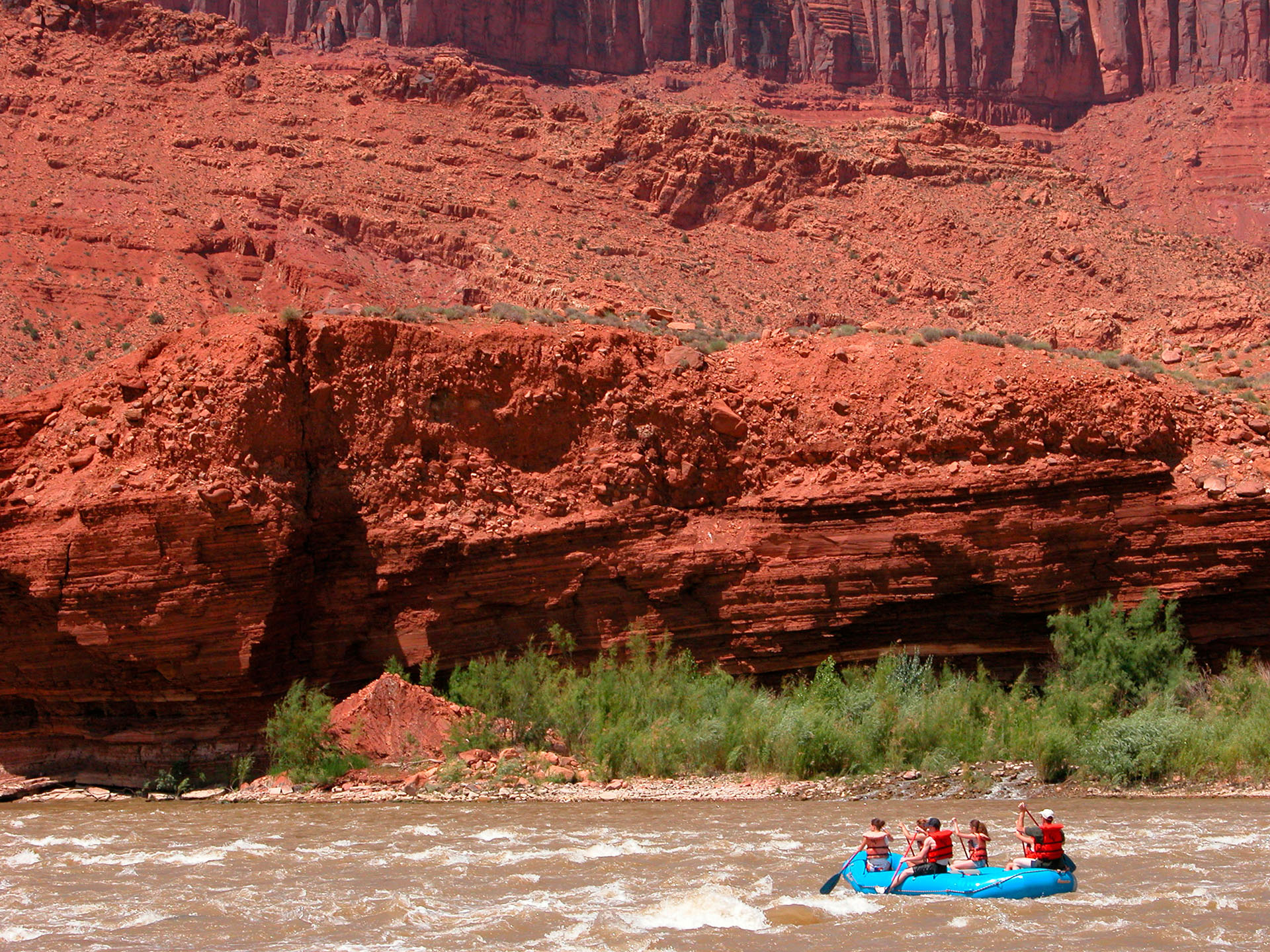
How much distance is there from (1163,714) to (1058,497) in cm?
344

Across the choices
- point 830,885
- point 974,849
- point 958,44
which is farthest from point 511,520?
point 958,44

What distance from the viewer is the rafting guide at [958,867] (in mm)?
11500

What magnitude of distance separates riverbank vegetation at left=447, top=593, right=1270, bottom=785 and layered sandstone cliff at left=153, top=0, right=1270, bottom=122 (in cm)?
5690

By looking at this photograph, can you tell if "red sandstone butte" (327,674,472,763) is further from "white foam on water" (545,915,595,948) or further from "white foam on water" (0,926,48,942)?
"white foam on water" (545,915,595,948)

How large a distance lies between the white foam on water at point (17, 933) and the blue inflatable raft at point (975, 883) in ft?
22.5

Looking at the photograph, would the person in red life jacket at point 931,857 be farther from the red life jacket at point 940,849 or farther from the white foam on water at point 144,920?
the white foam on water at point 144,920

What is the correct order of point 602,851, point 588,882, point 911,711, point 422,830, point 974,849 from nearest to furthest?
point 974,849, point 588,882, point 602,851, point 422,830, point 911,711

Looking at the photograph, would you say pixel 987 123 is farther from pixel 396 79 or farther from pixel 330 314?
pixel 330 314

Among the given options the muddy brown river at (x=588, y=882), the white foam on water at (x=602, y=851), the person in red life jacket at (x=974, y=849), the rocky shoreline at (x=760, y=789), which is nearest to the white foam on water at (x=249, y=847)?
the muddy brown river at (x=588, y=882)

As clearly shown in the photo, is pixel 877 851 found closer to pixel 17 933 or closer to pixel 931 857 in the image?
pixel 931 857

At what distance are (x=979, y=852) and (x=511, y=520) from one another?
Answer: 969 centimetres

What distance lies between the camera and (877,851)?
12.0m

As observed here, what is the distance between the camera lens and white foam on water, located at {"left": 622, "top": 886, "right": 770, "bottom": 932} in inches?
431

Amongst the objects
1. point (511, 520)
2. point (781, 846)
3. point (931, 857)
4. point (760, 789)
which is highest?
Result: point (511, 520)
